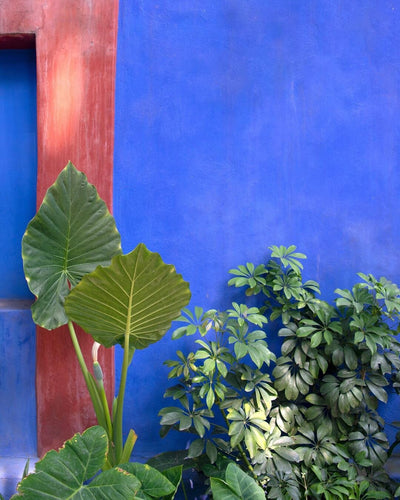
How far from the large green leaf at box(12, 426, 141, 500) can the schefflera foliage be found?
1.30 feet

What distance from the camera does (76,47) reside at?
221cm

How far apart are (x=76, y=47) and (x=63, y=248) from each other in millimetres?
921

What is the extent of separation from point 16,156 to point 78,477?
1489mm

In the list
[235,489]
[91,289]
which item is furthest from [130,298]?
[235,489]

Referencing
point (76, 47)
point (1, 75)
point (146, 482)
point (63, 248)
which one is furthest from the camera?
point (1, 75)

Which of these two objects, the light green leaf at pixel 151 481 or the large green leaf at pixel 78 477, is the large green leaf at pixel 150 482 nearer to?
the light green leaf at pixel 151 481

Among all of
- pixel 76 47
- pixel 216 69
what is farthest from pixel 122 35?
pixel 216 69

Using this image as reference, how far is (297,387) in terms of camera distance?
2133 millimetres

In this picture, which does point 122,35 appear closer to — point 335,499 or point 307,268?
point 307,268

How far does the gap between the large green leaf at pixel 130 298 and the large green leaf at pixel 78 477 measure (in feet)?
1.28

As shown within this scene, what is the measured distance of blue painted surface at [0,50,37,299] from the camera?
2357 millimetres

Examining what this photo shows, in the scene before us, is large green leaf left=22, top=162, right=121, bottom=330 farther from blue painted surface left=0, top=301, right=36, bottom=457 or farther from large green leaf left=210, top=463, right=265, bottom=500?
large green leaf left=210, top=463, right=265, bottom=500

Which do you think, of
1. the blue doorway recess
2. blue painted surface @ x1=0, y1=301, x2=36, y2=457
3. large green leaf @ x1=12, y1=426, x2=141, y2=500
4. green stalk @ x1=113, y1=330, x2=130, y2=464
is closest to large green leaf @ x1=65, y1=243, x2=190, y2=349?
green stalk @ x1=113, y1=330, x2=130, y2=464

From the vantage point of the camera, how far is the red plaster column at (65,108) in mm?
2207
